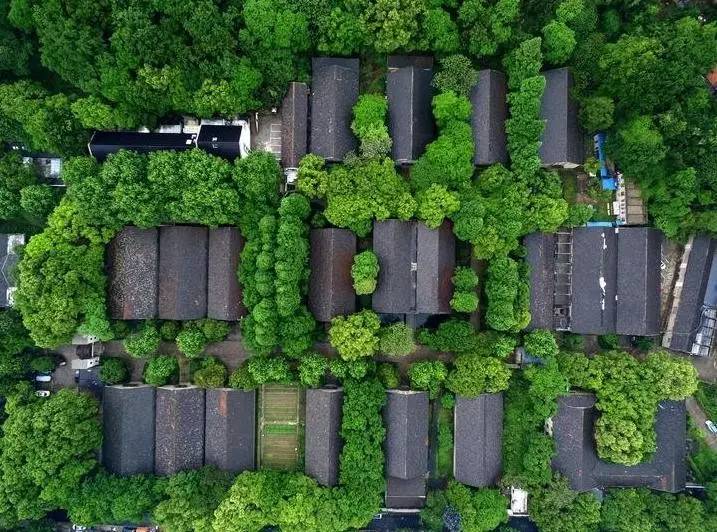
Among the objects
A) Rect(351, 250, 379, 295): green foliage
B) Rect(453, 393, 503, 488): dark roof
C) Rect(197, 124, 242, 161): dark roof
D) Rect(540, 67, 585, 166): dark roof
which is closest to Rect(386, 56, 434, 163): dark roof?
Rect(351, 250, 379, 295): green foliage

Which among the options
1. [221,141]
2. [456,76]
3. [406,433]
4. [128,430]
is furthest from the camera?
[128,430]

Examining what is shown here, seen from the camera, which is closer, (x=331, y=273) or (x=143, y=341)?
(x=331, y=273)

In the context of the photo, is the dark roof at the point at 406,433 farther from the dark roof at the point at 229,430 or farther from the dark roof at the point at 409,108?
the dark roof at the point at 409,108

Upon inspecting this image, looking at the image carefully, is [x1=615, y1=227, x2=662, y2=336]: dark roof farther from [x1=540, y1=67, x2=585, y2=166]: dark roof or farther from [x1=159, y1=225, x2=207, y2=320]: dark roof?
[x1=159, y1=225, x2=207, y2=320]: dark roof

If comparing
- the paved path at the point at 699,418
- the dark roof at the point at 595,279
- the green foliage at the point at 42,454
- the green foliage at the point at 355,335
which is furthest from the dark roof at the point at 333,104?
the paved path at the point at 699,418

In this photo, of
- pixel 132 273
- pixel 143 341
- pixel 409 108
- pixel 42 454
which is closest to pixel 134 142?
pixel 132 273

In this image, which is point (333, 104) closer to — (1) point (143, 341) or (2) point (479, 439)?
(1) point (143, 341)
